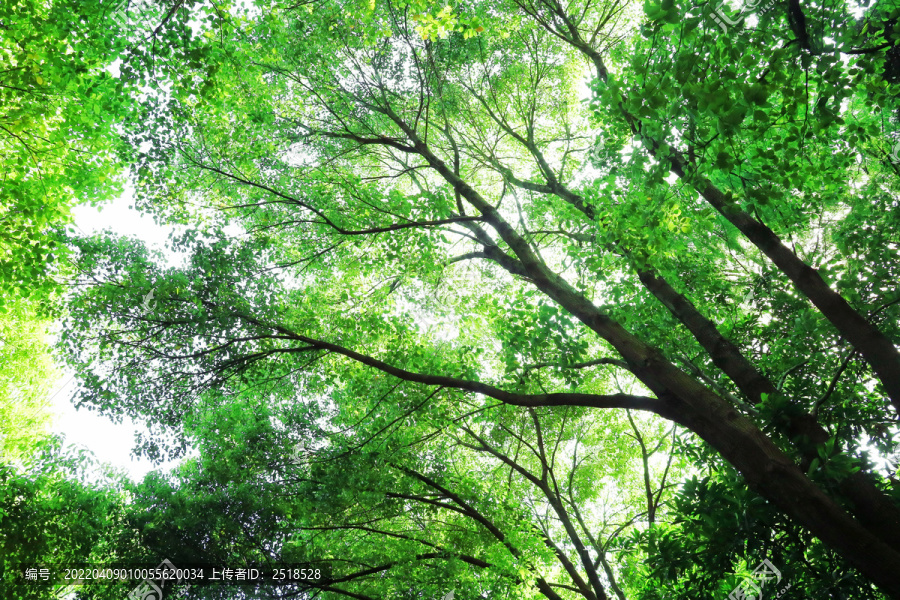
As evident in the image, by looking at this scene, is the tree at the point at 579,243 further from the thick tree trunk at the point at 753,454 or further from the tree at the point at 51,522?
the tree at the point at 51,522

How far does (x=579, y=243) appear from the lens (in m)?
6.77

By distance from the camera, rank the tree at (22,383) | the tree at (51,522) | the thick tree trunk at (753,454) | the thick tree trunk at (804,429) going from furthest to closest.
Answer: the tree at (22,383) < the tree at (51,522) < the thick tree trunk at (804,429) < the thick tree trunk at (753,454)

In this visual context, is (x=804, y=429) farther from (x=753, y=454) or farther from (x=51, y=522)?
(x=51, y=522)

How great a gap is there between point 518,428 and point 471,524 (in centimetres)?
208

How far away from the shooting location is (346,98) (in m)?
7.48

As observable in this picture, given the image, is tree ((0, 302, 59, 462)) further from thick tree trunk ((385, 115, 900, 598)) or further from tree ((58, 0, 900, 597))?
thick tree trunk ((385, 115, 900, 598))

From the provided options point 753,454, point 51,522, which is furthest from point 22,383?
point 753,454

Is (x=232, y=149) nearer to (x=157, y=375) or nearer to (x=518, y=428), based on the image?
(x=157, y=375)

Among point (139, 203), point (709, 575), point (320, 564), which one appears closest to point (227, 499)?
point (320, 564)

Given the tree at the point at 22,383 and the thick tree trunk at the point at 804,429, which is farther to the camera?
the tree at the point at 22,383

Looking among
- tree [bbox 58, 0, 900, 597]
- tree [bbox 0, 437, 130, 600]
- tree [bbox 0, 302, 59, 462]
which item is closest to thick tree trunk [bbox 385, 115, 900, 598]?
tree [bbox 58, 0, 900, 597]

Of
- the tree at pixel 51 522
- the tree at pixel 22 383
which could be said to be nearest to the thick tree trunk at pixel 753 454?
the tree at pixel 51 522

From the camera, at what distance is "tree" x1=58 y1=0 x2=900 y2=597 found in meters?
3.21

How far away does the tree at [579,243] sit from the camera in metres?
3.21
